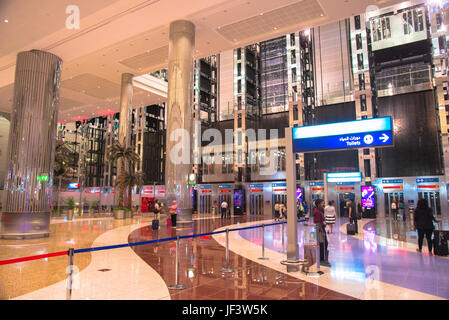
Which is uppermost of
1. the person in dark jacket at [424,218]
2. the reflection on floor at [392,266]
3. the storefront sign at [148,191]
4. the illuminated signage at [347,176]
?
the illuminated signage at [347,176]

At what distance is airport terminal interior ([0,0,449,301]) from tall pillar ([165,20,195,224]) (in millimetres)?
67

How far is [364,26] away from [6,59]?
26537 millimetres

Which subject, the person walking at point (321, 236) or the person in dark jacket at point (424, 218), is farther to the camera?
the person in dark jacket at point (424, 218)

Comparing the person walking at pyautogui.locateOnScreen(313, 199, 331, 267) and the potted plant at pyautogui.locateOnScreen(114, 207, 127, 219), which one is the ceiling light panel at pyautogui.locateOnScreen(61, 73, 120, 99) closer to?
the potted plant at pyautogui.locateOnScreen(114, 207, 127, 219)

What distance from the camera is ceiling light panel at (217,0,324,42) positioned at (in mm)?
14498

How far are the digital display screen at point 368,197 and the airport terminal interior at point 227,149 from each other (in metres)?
0.11

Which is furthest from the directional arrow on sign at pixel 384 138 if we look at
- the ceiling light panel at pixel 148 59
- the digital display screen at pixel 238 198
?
the digital display screen at pixel 238 198

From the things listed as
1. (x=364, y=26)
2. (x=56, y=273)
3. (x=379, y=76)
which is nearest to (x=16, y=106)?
(x=56, y=273)

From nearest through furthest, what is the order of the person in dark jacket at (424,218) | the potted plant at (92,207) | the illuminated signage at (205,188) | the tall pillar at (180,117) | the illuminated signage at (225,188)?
the person in dark jacket at (424,218) → the tall pillar at (180,117) → the potted plant at (92,207) → the illuminated signage at (225,188) → the illuminated signage at (205,188)

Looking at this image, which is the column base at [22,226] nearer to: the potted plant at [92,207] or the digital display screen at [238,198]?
the potted plant at [92,207]

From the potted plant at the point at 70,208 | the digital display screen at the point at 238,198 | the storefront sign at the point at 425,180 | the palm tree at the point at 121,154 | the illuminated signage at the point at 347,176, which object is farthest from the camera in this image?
the digital display screen at the point at 238,198

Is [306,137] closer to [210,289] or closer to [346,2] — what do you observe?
[210,289]

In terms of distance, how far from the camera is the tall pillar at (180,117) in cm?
1427
